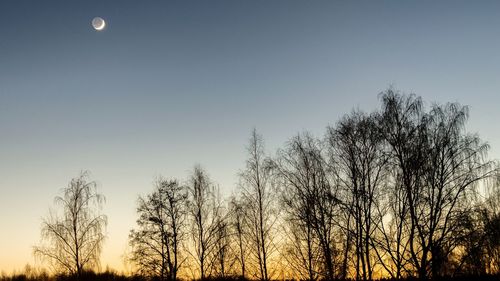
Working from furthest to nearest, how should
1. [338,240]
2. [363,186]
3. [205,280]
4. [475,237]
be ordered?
1. [205,280]
2. [338,240]
3. [363,186]
4. [475,237]

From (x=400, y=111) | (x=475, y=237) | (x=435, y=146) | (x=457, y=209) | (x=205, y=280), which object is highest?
(x=400, y=111)

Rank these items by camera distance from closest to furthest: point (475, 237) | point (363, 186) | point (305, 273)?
point (475, 237) < point (363, 186) < point (305, 273)

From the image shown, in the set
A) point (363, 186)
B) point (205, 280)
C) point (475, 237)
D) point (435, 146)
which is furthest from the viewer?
point (205, 280)

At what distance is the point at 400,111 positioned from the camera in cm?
2225

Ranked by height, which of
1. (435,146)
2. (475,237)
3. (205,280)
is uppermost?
(435,146)

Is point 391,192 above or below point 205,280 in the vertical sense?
above

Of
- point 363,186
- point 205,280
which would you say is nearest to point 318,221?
point 363,186

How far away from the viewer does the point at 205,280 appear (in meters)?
31.0

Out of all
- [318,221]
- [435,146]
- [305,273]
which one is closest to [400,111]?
[435,146]

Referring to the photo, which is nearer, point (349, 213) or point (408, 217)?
point (408, 217)

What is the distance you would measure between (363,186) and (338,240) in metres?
4.04

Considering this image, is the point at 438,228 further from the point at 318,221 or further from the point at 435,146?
the point at 318,221

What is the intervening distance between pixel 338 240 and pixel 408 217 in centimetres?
492

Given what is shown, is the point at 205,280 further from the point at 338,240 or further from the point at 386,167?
the point at 386,167
